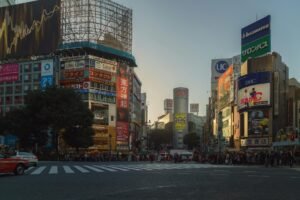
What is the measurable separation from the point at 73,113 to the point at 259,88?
29.2 meters

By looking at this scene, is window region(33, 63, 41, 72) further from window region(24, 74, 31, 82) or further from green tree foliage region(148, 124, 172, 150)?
green tree foliage region(148, 124, 172, 150)

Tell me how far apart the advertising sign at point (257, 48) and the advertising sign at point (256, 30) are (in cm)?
66

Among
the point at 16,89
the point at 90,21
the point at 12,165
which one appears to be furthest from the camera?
the point at 16,89

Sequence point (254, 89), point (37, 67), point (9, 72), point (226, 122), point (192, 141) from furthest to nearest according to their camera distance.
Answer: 1. point (192, 141)
2. point (9, 72)
3. point (37, 67)
4. point (226, 122)
5. point (254, 89)

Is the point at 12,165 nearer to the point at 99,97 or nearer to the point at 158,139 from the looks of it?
the point at 99,97

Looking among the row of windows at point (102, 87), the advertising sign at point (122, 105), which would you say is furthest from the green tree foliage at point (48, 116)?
the advertising sign at point (122, 105)

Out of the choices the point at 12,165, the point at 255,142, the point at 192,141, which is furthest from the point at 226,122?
the point at 12,165

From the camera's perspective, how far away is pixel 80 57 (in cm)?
9888

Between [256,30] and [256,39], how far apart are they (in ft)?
4.74

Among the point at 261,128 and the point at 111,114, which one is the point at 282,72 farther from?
the point at 111,114

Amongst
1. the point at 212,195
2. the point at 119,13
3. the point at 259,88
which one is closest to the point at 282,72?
the point at 259,88

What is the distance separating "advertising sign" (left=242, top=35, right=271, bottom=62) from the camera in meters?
72.1

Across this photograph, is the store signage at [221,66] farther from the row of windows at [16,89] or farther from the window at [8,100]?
the window at [8,100]

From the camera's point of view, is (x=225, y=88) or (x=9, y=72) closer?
(x=225, y=88)
